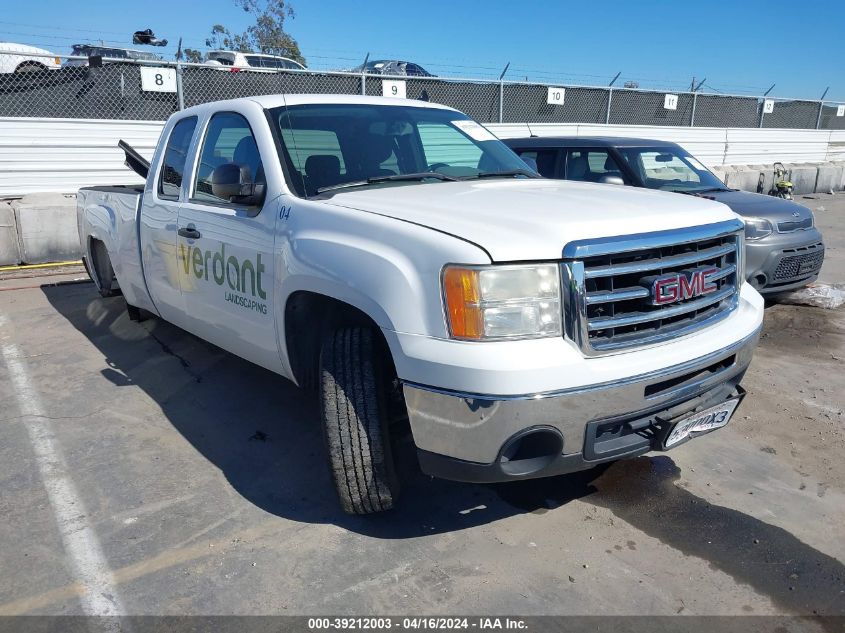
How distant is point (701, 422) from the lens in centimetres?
301

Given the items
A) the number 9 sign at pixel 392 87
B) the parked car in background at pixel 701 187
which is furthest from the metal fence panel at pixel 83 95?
the parked car in background at pixel 701 187

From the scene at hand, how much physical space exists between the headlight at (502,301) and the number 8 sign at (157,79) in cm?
1035

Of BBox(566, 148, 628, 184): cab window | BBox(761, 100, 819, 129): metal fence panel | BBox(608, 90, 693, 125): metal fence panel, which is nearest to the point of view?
BBox(566, 148, 628, 184): cab window

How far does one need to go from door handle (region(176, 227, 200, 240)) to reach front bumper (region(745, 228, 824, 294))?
4.84 metres

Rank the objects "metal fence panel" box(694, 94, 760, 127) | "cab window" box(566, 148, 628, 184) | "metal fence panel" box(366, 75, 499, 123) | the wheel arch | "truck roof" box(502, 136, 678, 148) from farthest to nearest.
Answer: "metal fence panel" box(694, 94, 760, 127), "metal fence panel" box(366, 75, 499, 123), "truck roof" box(502, 136, 678, 148), "cab window" box(566, 148, 628, 184), the wheel arch

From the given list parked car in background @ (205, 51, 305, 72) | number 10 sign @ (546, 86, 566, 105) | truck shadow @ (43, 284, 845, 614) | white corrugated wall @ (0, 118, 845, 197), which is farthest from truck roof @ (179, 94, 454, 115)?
parked car in background @ (205, 51, 305, 72)

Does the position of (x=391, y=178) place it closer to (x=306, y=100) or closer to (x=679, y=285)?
(x=306, y=100)

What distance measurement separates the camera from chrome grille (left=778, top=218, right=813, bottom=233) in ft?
21.3

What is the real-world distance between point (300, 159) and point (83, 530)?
209 centimetres

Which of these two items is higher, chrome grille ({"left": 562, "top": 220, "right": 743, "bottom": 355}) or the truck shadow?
chrome grille ({"left": 562, "top": 220, "right": 743, "bottom": 355})

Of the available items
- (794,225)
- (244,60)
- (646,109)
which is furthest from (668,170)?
(244,60)

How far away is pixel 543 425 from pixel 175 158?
11.1ft

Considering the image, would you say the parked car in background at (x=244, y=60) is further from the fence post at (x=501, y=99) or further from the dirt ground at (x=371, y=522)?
the dirt ground at (x=371, y=522)

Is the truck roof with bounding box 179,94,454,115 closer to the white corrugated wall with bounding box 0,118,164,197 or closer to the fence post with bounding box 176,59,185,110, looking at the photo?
the fence post with bounding box 176,59,185,110
